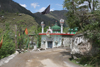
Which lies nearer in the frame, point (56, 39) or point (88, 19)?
point (88, 19)

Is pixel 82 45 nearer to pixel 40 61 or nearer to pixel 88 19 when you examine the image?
pixel 88 19

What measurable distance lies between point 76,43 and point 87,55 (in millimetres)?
1572

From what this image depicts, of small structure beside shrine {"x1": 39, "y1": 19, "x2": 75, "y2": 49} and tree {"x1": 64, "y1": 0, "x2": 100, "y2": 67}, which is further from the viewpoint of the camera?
small structure beside shrine {"x1": 39, "y1": 19, "x2": 75, "y2": 49}

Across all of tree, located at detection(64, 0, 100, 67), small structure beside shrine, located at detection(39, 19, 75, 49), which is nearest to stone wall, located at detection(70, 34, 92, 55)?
tree, located at detection(64, 0, 100, 67)

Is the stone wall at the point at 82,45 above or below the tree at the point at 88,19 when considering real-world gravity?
below

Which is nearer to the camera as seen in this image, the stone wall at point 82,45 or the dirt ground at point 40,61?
the stone wall at point 82,45

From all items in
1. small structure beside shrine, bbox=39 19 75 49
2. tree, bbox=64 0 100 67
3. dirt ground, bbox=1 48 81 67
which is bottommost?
dirt ground, bbox=1 48 81 67

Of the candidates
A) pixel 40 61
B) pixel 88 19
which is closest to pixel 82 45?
pixel 88 19

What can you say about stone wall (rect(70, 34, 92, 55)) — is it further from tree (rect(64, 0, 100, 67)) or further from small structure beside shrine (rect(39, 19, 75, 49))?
small structure beside shrine (rect(39, 19, 75, 49))

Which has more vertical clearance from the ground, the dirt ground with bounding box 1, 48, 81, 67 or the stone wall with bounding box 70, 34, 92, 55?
the stone wall with bounding box 70, 34, 92, 55

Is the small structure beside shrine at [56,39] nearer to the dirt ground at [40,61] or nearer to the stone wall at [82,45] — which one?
the dirt ground at [40,61]

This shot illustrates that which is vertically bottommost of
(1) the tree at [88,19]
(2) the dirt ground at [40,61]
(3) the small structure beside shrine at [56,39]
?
(2) the dirt ground at [40,61]

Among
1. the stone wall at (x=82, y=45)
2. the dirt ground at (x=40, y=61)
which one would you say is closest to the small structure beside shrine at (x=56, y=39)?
the dirt ground at (x=40, y=61)

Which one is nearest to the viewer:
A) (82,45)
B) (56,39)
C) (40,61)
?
(82,45)
